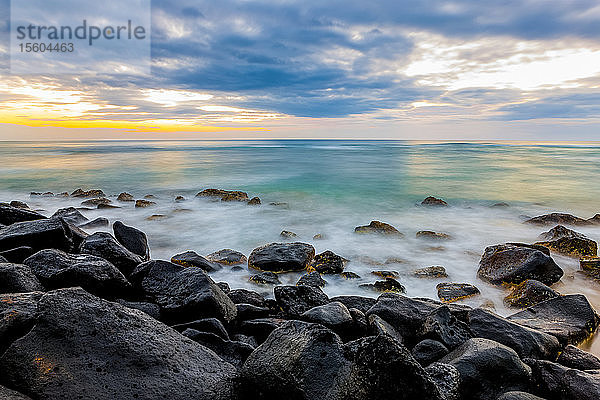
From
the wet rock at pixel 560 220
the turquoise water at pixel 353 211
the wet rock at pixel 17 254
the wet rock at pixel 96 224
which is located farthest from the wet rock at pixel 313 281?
the wet rock at pixel 560 220

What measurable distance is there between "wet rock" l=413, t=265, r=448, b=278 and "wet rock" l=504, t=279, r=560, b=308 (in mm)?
1101

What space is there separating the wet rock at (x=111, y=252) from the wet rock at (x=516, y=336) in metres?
3.75

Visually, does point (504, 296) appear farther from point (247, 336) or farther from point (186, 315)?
point (186, 315)

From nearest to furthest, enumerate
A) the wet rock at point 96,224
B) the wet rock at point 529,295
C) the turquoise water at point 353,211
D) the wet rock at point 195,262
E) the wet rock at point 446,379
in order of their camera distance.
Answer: the wet rock at point 446,379, the wet rock at point 529,295, the wet rock at point 195,262, the turquoise water at point 353,211, the wet rock at point 96,224

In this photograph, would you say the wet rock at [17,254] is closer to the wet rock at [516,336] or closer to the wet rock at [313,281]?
the wet rock at [313,281]

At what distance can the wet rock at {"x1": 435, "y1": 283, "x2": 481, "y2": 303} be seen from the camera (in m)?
5.27

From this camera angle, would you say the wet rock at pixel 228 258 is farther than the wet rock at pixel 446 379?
Yes

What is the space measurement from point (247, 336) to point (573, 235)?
24.1 feet

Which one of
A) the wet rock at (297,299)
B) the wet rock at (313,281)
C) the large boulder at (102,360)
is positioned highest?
the large boulder at (102,360)

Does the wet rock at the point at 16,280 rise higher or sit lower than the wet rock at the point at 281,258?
higher

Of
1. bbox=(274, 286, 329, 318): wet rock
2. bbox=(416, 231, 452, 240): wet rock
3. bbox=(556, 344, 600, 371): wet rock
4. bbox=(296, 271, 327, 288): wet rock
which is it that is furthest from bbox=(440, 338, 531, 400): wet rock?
bbox=(416, 231, 452, 240): wet rock

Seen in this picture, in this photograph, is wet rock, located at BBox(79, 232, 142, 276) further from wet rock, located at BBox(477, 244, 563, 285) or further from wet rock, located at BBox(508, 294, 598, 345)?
wet rock, located at BBox(477, 244, 563, 285)

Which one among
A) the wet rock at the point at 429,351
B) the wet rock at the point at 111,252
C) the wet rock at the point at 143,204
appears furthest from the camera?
the wet rock at the point at 143,204

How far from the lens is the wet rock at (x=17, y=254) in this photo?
12.9 feet
